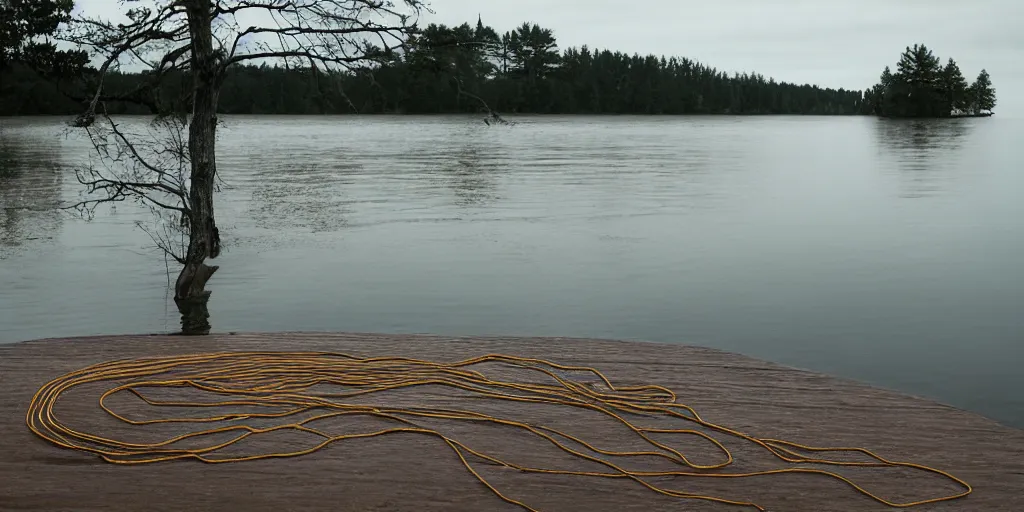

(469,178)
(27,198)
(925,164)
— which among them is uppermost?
(925,164)

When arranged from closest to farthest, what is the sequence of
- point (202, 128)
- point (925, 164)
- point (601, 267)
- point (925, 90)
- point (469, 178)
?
1. point (202, 128)
2. point (601, 267)
3. point (469, 178)
4. point (925, 164)
5. point (925, 90)

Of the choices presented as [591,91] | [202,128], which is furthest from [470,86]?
[591,91]

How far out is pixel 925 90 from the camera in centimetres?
12231

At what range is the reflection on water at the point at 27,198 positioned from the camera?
1860 centimetres

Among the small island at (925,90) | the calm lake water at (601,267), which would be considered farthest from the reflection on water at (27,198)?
the small island at (925,90)

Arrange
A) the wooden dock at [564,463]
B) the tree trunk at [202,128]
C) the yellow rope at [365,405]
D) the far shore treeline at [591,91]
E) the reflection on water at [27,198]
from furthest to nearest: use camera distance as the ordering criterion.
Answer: the far shore treeline at [591,91] < the reflection on water at [27,198] < the tree trunk at [202,128] < the yellow rope at [365,405] < the wooden dock at [564,463]

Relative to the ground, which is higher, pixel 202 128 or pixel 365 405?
pixel 202 128

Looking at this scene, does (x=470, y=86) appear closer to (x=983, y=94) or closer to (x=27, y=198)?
(x=27, y=198)

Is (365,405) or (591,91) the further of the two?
(591,91)

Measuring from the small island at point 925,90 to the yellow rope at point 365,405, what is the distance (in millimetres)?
128531

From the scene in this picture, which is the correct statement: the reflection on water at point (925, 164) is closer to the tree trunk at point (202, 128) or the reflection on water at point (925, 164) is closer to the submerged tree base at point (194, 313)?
the submerged tree base at point (194, 313)

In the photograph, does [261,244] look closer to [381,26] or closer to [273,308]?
[273,308]

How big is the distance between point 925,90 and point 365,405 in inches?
5117

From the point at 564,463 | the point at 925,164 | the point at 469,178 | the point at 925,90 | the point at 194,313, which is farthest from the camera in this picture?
the point at 925,90
